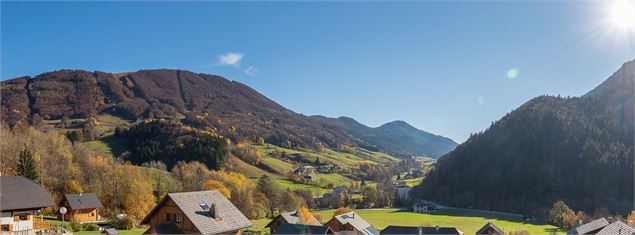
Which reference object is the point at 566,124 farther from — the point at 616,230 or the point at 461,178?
the point at 616,230

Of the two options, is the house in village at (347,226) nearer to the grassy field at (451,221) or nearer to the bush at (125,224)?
the grassy field at (451,221)

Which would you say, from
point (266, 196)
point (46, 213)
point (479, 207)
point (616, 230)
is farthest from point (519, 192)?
point (46, 213)

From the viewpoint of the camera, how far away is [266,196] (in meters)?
100

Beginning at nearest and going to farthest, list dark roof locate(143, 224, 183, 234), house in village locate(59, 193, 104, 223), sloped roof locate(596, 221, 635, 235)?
dark roof locate(143, 224, 183, 234), sloped roof locate(596, 221, 635, 235), house in village locate(59, 193, 104, 223)

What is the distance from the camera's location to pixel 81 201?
214ft

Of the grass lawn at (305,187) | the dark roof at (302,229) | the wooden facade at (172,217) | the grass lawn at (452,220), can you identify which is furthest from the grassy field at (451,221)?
the wooden facade at (172,217)

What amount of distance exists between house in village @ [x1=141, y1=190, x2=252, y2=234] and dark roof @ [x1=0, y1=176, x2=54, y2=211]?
8.77 meters

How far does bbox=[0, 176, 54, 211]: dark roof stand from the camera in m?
36.5

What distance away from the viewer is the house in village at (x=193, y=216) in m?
35.4

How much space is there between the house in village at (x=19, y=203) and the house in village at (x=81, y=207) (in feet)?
84.0

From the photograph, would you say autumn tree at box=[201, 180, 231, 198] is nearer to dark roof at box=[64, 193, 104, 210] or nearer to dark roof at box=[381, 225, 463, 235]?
dark roof at box=[64, 193, 104, 210]

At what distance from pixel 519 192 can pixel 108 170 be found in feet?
410

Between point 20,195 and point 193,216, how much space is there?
1380cm

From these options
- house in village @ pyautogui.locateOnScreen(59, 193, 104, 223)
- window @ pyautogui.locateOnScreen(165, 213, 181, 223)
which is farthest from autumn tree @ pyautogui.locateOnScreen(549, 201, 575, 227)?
window @ pyautogui.locateOnScreen(165, 213, 181, 223)
